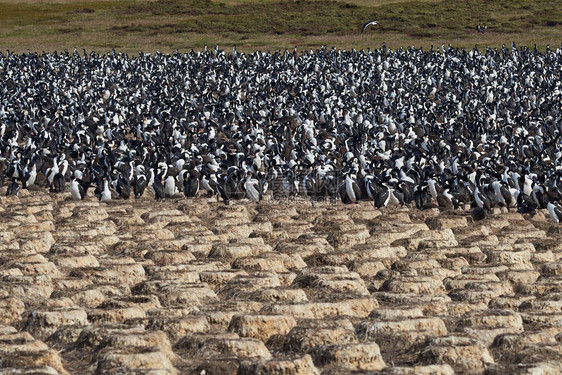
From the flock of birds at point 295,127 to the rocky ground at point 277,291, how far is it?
314cm

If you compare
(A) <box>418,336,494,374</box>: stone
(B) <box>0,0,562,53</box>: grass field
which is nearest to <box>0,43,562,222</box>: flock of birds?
(B) <box>0,0,562,53</box>: grass field

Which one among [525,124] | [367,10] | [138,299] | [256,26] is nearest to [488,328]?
[138,299]

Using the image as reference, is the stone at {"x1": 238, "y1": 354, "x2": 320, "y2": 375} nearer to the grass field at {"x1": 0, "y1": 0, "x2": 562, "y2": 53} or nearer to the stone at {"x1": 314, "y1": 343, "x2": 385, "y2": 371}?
the stone at {"x1": 314, "y1": 343, "x2": 385, "y2": 371}

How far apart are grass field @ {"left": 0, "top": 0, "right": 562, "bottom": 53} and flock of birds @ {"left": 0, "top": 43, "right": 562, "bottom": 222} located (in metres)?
10.3

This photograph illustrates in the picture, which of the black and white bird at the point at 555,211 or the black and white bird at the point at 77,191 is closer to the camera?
the black and white bird at the point at 555,211

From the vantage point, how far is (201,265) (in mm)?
19016

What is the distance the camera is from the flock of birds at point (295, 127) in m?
29.6

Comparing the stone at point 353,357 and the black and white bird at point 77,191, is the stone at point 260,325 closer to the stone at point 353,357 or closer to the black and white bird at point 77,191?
the stone at point 353,357

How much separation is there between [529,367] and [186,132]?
107ft

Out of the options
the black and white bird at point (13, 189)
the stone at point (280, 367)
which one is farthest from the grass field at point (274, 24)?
the stone at point (280, 367)

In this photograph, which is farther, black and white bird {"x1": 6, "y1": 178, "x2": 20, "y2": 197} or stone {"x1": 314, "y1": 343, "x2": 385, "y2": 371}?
black and white bird {"x1": 6, "y1": 178, "x2": 20, "y2": 197}

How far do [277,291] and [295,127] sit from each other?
97.0ft

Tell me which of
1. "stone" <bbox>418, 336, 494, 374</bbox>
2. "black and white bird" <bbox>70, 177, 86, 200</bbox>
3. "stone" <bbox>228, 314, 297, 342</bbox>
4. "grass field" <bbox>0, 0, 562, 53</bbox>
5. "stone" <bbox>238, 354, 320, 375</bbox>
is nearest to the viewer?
"stone" <bbox>238, 354, 320, 375</bbox>

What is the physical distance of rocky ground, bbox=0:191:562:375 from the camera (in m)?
12.9
